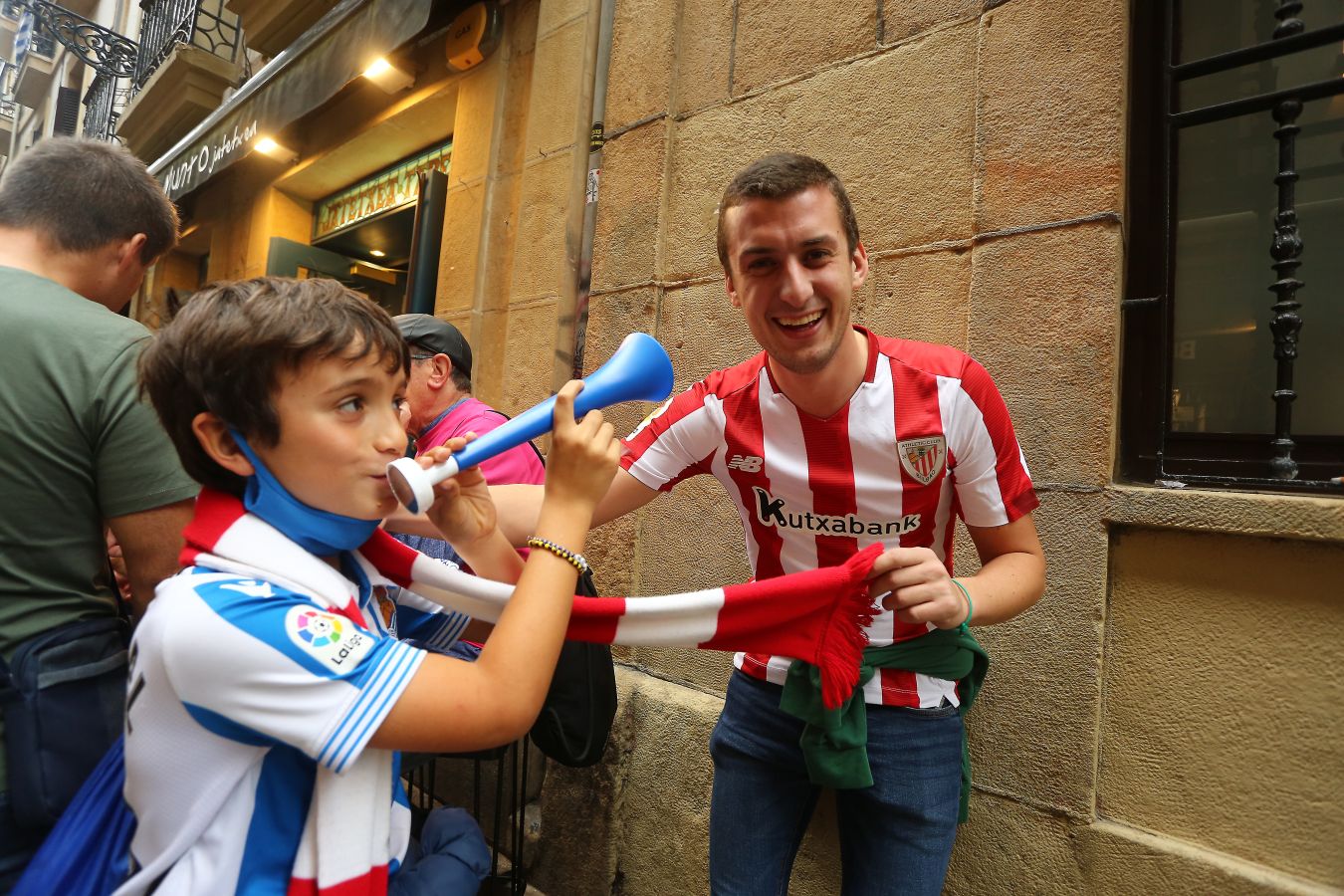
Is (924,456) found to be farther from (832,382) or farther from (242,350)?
(242,350)

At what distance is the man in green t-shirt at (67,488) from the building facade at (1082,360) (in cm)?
47

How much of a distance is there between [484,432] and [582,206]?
1.66 m

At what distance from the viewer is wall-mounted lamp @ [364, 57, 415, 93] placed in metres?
4.63

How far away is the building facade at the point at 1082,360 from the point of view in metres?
1.68

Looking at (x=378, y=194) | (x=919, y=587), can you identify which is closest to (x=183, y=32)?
(x=378, y=194)

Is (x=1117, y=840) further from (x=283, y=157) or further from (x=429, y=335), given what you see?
(x=283, y=157)

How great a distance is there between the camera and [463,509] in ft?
4.30

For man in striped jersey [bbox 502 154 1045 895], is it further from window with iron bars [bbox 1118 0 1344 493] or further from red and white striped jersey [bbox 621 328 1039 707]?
window with iron bars [bbox 1118 0 1344 493]

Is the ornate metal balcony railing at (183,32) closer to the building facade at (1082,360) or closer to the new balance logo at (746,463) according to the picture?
the building facade at (1082,360)

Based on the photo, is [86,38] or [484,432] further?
[86,38]

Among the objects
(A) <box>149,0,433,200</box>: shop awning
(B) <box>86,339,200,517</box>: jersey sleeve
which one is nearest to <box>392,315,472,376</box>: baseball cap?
(B) <box>86,339,200,517</box>: jersey sleeve

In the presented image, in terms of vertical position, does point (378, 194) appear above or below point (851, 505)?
above

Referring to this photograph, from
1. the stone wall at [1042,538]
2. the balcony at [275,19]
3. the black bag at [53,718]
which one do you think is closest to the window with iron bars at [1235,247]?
the stone wall at [1042,538]

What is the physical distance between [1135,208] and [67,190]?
2.67 m
